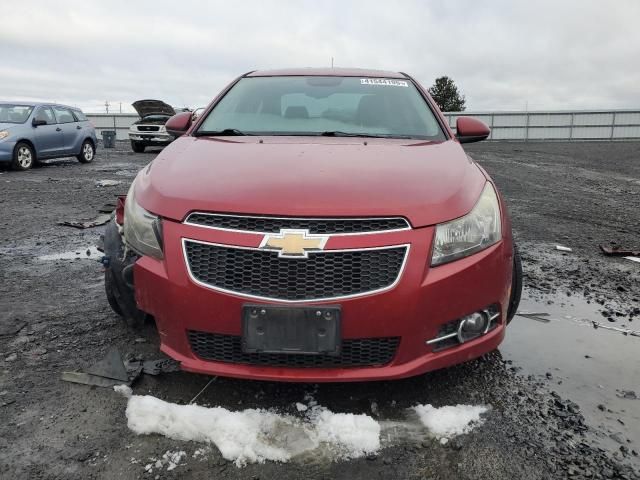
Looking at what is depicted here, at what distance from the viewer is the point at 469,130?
12.1ft

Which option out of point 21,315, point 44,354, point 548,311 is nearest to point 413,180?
point 548,311

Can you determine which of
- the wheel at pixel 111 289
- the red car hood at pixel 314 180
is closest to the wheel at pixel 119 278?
the wheel at pixel 111 289

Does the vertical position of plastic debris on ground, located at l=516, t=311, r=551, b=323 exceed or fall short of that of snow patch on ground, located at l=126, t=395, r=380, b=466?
it exceeds it

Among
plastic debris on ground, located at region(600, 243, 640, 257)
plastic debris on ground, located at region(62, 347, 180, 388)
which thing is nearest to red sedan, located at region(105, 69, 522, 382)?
plastic debris on ground, located at region(62, 347, 180, 388)

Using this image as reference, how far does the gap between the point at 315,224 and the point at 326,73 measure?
85.9 inches

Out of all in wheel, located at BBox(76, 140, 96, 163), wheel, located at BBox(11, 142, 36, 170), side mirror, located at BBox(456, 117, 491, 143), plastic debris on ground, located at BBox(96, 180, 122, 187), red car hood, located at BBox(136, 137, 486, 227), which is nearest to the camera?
red car hood, located at BBox(136, 137, 486, 227)

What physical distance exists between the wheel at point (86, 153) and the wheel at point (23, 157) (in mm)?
1791

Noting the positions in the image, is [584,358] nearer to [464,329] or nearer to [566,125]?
[464,329]

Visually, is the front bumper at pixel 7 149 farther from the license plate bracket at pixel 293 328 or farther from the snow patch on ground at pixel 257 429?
the license plate bracket at pixel 293 328

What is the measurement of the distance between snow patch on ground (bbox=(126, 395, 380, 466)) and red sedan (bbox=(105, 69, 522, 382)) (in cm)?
18

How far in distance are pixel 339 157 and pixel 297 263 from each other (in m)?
0.78

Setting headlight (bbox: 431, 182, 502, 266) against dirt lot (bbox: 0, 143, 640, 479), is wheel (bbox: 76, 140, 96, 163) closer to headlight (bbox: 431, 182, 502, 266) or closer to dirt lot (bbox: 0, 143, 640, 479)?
dirt lot (bbox: 0, 143, 640, 479)

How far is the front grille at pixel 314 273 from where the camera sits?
205 cm

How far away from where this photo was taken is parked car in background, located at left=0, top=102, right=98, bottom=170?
12104 millimetres
